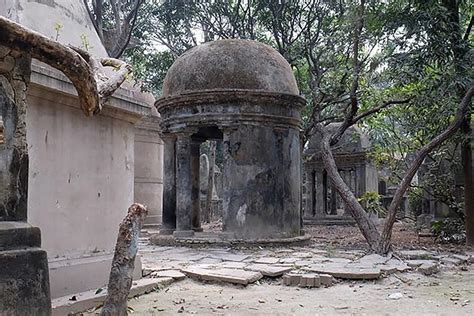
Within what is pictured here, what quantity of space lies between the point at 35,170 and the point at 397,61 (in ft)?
23.4

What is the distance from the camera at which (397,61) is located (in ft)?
31.7

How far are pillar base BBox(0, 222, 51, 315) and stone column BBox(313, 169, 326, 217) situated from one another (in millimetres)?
16883

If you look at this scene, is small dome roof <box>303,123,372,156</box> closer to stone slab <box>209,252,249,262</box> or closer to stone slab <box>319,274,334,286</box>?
stone slab <box>209,252,249,262</box>

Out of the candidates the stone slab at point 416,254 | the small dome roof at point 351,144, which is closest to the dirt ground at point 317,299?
the stone slab at point 416,254

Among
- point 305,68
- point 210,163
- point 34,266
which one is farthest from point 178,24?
point 34,266

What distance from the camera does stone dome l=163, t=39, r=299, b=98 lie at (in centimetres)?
1062

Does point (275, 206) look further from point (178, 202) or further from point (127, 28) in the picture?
point (127, 28)

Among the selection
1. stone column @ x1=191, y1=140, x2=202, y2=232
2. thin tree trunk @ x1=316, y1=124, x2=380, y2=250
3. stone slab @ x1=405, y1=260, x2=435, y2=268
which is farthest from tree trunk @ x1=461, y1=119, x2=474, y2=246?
stone column @ x1=191, y1=140, x2=202, y2=232

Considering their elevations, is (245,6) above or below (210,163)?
above

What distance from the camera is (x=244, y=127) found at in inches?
411

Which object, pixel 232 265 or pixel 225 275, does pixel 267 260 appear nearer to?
pixel 232 265

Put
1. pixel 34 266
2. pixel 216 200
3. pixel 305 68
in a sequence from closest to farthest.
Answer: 1. pixel 34 266
2. pixel 305 68
3. pixel 216 200

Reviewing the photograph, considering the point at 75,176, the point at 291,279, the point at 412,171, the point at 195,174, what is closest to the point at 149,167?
the point at 195,174

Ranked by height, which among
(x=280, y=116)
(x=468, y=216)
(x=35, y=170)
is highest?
(x=280, y=116)
